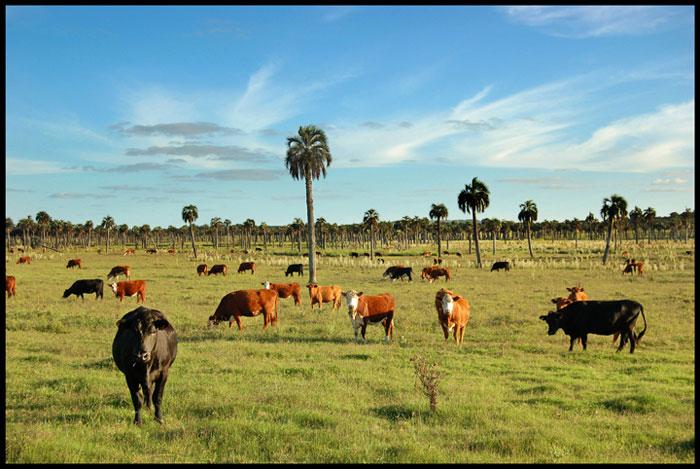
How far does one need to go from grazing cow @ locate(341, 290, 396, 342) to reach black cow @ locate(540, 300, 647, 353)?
17.7 ft

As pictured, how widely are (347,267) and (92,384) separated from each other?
146 ft

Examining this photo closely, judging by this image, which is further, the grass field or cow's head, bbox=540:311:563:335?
cow's head, bbox=540:311:563:335

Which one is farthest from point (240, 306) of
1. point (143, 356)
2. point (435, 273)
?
point (435, 273)

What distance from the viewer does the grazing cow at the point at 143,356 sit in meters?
8.13

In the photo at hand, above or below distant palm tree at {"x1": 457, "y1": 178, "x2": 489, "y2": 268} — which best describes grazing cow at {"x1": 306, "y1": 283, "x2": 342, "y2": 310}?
below

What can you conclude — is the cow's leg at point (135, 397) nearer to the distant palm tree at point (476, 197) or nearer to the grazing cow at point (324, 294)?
the grazing cow at point (324, 294)

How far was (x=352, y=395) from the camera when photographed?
32.8 feet

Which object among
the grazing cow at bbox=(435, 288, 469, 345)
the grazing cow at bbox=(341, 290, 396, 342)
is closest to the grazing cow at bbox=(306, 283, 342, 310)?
the grazing cow at bbox=(341, 290, 396, 342)

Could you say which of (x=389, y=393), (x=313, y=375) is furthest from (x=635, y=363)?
(x=313, y=375)

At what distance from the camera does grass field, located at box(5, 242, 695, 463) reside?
7016 millimetres

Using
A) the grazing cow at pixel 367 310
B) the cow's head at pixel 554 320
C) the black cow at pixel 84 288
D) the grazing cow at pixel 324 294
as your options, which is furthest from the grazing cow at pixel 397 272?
the cow's head at pixel 554 320

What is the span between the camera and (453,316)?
1591 centimetres

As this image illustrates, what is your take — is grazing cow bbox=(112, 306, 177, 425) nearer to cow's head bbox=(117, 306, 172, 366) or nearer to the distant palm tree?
cow's head bbox=(117, 306, 172, 366)

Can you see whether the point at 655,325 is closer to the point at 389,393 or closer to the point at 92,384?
the point at 389,393
